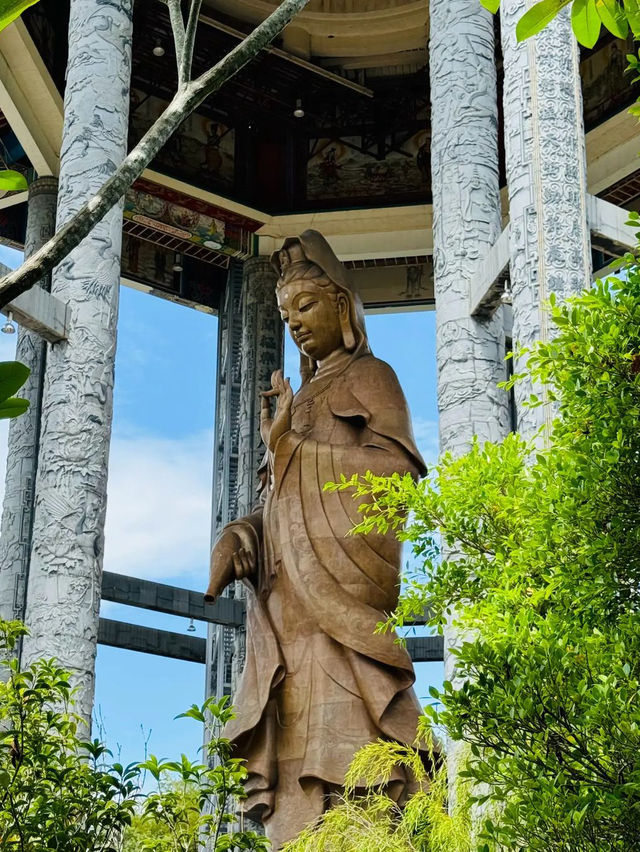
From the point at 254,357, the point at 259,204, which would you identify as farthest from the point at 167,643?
the point at 259,204

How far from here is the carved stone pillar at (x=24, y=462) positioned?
12.1m

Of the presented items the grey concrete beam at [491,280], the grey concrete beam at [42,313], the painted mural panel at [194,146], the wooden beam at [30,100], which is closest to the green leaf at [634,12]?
the grey concrete beam at [491,280]

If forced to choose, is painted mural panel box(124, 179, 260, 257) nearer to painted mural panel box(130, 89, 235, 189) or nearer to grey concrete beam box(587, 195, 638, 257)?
painted mural panel box(130, 89, 235, 189)

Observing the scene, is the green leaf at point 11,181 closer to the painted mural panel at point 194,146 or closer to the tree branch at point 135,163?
the tree branch at point 135,163

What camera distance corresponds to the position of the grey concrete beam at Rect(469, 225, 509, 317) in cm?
751

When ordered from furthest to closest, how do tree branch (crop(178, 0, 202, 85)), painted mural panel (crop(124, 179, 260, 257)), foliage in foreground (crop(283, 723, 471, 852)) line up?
painted mural panel (crop(124, 179, 260, 257)) < foliage in foreground (crop(283, 723, 471, 852)) < tree branch (crop(178, 0, 202, 85))

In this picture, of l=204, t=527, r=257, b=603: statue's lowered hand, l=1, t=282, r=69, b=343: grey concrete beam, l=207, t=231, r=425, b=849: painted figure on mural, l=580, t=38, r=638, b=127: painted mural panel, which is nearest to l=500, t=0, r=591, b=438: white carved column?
l=207, t=231, r=425, b=849: painted figure on mural

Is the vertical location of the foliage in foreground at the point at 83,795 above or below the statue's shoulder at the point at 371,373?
below

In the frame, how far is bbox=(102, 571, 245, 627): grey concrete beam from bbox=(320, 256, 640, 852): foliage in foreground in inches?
357

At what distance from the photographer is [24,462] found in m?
12.5

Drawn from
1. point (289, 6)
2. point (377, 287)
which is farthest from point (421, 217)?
point (289, 6)

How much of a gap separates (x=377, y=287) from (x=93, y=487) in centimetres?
770

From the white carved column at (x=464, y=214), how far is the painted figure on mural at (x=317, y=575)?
357 mm

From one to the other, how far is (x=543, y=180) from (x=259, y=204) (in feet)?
25.4
